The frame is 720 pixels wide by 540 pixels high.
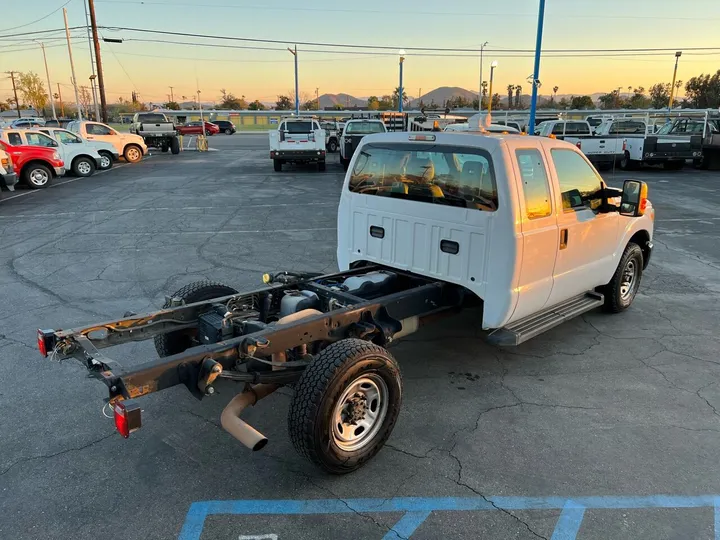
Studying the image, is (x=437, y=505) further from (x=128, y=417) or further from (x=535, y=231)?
(x=535, y=231)

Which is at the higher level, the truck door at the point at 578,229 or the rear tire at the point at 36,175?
the truck door at the point at 578,229

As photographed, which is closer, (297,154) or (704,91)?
(297,154)

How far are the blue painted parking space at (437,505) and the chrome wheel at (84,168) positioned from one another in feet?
64.4

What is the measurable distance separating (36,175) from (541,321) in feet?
55.6

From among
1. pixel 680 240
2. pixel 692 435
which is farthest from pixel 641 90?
pixel 692 435

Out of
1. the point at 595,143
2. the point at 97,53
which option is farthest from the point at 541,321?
the point at 97,53

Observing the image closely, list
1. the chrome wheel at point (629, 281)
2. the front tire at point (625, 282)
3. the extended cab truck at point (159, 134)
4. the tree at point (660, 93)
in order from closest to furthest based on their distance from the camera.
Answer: the front tire at point (625, 282)
the chrome wheel at point (629, 281)
the extended cab truck at point (159, 134)
the tree at point (660, 93)

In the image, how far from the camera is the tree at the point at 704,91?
63597 mm

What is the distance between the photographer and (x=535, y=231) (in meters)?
4.41

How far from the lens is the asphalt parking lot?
3.10 meters

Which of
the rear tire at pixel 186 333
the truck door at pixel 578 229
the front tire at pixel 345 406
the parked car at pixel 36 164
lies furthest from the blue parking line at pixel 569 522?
the parked car at pixel 36 164

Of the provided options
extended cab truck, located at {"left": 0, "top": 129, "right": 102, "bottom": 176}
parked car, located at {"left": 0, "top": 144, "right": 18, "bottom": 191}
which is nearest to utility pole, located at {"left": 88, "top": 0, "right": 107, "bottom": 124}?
extended cab truck, located at {"left": 0, "top": 129, "right": 102, "bottom": 176}

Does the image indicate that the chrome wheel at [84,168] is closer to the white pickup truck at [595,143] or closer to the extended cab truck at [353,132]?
the extended cab truck at [353,132]

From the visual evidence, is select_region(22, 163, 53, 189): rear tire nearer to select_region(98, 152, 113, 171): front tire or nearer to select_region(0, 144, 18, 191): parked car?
select_region(0, 144, 18, 191): parked car
